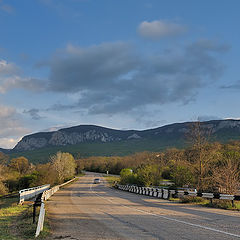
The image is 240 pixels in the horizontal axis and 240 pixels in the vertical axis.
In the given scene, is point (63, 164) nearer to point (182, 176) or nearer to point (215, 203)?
point (182, 176)

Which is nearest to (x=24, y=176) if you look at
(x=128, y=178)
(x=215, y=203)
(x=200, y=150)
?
(x=128, y=178)

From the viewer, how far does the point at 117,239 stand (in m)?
8.57

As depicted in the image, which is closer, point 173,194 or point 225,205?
point 225,205

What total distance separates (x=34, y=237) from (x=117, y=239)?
2.74 metres

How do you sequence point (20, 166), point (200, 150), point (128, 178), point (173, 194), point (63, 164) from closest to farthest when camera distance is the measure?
point (173, 194) < point (200, 150) < point (128, 178) < point (20, 166) < point (63, 164)

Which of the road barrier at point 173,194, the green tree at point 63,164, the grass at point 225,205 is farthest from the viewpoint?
the green tree at point 63,164

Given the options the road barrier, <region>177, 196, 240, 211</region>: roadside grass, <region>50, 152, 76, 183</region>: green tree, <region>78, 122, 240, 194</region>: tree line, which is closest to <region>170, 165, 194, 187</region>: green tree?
<region>78, 122, 240, 194</region>: tree line

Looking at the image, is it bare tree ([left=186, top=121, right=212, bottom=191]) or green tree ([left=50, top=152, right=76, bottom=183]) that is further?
green tree ([left=50, top=152, right=76, bottom=183])

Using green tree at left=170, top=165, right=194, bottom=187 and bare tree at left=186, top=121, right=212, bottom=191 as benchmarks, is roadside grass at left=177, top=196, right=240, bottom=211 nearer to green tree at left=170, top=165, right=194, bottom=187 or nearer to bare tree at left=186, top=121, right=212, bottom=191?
bare tree at left=186, top=121, right=212, bottom=191

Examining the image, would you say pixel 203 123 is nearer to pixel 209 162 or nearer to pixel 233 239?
pixel 209 162

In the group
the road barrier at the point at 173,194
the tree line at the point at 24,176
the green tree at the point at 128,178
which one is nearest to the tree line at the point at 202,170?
the road barrier at the point at 173,194

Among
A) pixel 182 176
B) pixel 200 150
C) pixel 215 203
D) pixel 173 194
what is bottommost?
pixel 173 194

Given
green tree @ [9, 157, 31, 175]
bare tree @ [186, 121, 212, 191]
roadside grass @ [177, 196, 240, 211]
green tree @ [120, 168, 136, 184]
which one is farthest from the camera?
green tree @ [9, 157, 31, 175]

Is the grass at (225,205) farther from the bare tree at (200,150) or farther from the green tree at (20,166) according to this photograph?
the green tree at (20,166)
